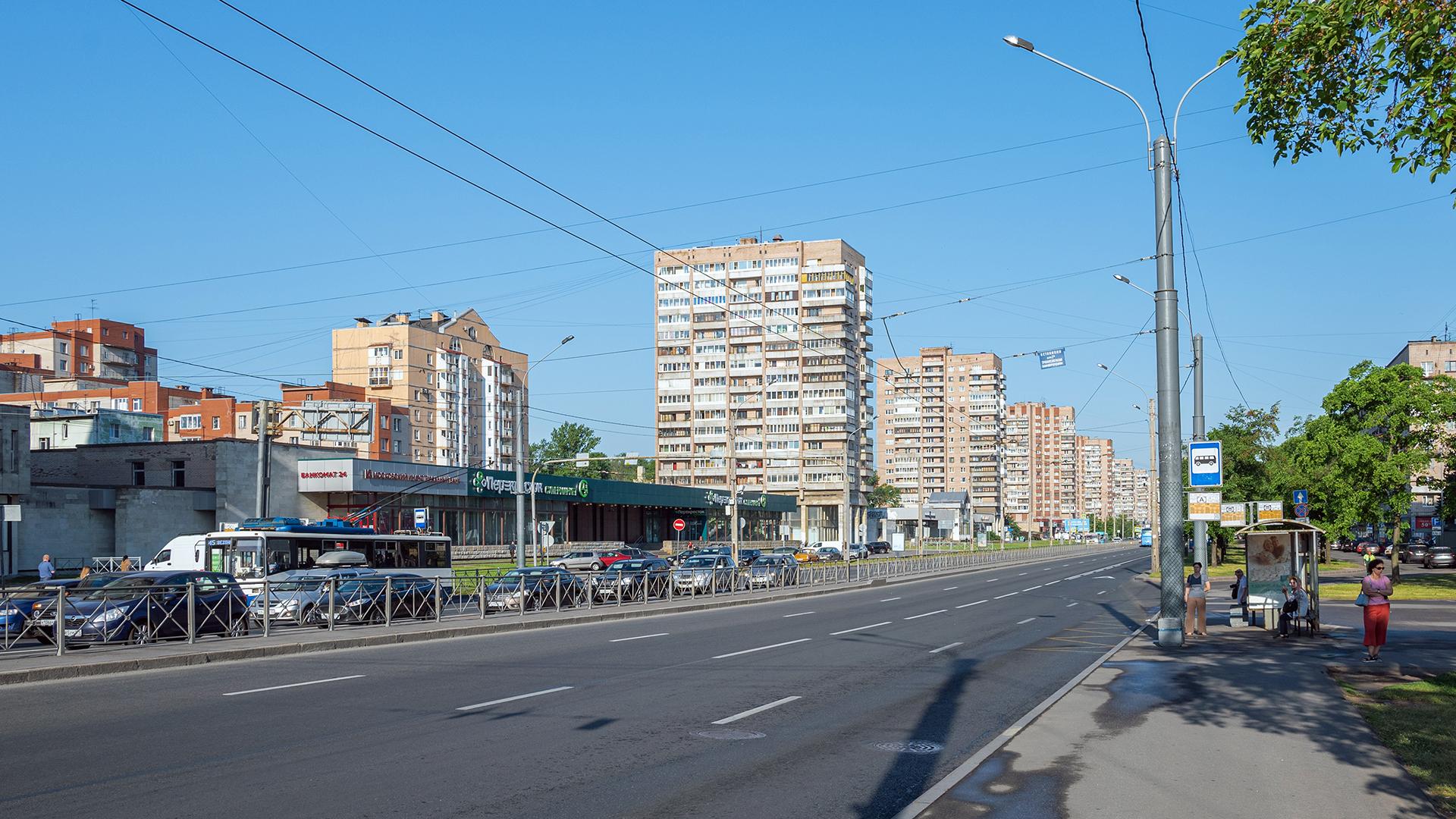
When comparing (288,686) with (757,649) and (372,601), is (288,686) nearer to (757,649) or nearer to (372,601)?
(757,649)

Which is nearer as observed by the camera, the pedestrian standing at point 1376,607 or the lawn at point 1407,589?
the pedestrian standing at point 1376,607

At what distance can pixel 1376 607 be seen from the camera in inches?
682

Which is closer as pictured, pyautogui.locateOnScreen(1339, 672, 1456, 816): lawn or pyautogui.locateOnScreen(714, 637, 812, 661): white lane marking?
pyautogui.locateOnScreen(1339, 672, 1456, 816): lawn

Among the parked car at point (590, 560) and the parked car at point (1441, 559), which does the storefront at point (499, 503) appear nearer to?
the parked car at point (590, 560)

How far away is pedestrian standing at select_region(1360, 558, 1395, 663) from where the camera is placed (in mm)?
17359

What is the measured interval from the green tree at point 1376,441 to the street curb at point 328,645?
2311 cm

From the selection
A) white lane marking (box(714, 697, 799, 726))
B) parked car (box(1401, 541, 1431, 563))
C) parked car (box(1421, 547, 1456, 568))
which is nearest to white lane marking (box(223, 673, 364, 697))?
white lane marking (box(714, 697, 799, 726))

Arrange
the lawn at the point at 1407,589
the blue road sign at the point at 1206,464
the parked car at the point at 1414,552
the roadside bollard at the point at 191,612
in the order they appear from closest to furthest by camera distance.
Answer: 1. the blue road sign at the point at 1206,464
2. the roadside bollard at the point at 191,612
3. the lawn at the point at 1407,589
4. the parked car at the point at 1414,552

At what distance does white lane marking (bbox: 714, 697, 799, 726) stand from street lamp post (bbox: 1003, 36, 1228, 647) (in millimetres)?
8535

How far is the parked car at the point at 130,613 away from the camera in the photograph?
20.8 metres

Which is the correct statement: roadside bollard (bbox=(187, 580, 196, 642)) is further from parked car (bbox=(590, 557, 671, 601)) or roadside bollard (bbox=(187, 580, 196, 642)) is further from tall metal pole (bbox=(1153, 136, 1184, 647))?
tall metal pole (bbox=(1153, 136, 1184, 647))

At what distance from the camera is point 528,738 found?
1144cm

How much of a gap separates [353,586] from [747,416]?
108 m

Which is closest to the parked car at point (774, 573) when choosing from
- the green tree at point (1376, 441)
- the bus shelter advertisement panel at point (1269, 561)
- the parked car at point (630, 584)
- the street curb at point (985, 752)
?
the parked car at point (630, 584)
